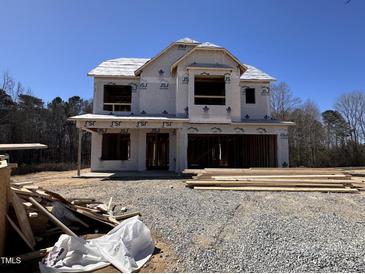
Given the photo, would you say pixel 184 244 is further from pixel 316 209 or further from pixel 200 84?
pixel 200 84

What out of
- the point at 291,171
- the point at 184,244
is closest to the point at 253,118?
the point at 291,171

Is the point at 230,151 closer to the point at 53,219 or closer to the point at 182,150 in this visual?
the point at 182,150

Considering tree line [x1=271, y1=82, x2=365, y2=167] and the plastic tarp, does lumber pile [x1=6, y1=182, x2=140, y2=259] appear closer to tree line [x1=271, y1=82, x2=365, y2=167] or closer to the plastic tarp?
the plastic tarp

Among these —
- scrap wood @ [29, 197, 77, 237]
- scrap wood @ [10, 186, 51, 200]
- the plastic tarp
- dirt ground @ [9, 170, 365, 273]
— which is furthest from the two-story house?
the plastic tarp

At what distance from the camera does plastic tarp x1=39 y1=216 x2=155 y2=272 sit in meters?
3.29

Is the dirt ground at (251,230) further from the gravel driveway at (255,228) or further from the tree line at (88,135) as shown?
the tree line at (88,135)

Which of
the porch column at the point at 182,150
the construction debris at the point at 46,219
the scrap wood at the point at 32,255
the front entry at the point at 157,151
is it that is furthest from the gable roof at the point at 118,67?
the scrap wood at the point at 32,255

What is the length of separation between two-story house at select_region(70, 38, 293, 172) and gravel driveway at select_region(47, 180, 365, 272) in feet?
21.2

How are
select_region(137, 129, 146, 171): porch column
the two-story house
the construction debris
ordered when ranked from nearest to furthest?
the construction debris → the two-story house → select_region(137, 129, 146, 171): porch column

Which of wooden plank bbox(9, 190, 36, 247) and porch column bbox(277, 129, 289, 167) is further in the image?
porch column bbox(277, 129, 289, 167)

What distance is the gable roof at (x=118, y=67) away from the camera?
16344 millimetres

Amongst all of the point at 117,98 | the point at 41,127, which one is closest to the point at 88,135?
the point at 41,127

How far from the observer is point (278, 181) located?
9.70m

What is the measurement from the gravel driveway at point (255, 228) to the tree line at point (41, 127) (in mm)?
21767
